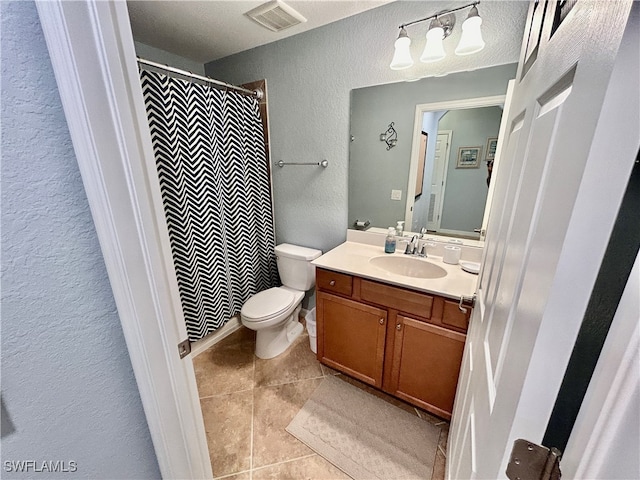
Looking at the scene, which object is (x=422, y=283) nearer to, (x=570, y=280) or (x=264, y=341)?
(x=570, y=280)

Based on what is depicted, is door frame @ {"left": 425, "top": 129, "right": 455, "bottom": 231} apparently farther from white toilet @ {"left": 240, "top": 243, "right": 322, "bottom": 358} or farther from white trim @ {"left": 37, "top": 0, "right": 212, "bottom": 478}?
white trim @ {"left": 37, "top": 0, "right": 212, "bottom": 478}

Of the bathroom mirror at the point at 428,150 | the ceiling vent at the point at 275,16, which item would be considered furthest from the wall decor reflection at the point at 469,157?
the ceiling vent at the point at 275,16

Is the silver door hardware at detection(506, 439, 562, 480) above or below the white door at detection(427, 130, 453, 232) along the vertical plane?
below

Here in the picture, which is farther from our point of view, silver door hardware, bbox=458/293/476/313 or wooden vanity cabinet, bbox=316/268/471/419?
wooden vanity cabinet, bbox=316/268/471/419

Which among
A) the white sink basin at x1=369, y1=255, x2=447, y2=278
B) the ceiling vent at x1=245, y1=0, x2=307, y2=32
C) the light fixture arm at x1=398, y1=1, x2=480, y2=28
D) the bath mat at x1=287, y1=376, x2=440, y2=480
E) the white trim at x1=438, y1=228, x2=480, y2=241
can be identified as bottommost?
the bath mat at x1=287, y1=376, x2=440, y2=480

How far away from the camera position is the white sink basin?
1.55 m

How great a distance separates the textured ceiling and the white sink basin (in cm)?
149

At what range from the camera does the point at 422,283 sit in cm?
129

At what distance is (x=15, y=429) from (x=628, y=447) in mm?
938

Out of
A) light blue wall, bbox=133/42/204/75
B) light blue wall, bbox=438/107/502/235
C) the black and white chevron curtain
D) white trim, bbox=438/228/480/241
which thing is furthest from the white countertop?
light blue wall, bbox=133/42/204/75

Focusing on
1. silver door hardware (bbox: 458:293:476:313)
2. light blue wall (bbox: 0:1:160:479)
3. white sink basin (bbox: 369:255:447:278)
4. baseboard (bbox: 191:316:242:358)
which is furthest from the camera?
baseboard (bbox: 191:316:242:358)

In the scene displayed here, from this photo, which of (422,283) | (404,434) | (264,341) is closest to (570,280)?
(422,283)

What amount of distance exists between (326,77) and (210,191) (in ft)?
3.67

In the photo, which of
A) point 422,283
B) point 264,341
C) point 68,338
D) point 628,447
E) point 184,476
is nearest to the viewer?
point 628,447
